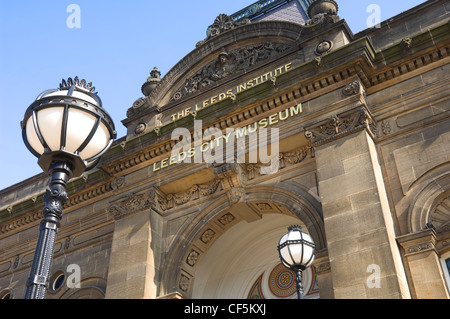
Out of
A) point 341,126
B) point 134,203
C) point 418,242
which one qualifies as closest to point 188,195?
point 134,203

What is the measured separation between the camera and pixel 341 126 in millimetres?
14242

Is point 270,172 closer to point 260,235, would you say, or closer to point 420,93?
point 260,235

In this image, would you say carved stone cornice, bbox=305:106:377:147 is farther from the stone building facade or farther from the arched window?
the arched window

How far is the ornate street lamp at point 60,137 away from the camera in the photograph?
21.7 ft

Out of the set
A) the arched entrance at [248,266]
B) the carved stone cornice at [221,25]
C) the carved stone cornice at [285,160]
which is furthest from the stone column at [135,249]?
the carved stone cornice at [221,25]

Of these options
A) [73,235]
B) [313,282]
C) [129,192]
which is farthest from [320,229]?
[73,235]

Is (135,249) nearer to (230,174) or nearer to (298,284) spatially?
(230,174)

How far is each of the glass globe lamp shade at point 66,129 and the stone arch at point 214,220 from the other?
841 cm

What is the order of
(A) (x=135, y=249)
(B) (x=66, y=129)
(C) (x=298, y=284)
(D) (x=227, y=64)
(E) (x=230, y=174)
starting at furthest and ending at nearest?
(D) (x=227, y=64) < (A) (x=135, y=249) < (E) (x=230, y=174) < (C) (x=298, y=284) < (B) (x=66, y=129)

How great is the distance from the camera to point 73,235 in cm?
1908

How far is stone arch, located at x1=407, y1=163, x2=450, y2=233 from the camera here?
12.4 metres

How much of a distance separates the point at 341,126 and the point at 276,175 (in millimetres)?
2389

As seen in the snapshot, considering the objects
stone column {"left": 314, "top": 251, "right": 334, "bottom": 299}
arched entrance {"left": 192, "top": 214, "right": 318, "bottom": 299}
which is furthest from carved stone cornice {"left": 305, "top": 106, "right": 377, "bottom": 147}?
arched entrance {"left": 192, "top": 214, "right": 318, "bottom": 299}
